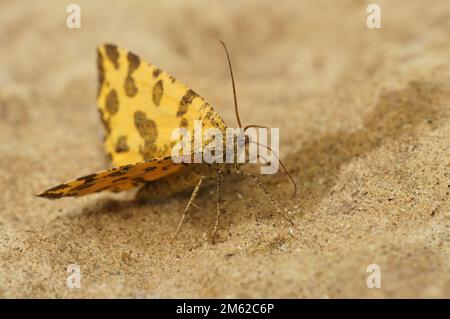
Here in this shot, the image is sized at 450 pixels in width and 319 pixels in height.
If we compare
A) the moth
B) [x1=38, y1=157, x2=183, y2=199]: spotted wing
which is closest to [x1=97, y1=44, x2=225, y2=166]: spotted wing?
the moth

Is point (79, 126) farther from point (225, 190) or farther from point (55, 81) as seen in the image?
point (225, 190)

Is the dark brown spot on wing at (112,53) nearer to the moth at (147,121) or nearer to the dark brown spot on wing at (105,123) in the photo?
the moth at (147,121)

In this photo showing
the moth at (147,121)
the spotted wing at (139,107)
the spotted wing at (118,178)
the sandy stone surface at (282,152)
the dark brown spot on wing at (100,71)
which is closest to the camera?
the sandy stone surface at (282,152)

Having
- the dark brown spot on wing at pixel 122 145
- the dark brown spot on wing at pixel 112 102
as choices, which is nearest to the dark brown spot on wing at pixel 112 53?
the dark brown spot on wing at pixel 112 102

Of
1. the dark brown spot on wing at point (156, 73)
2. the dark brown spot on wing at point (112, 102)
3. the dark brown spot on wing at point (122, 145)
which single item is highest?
the dark brown spot on wing at point (156, 73)

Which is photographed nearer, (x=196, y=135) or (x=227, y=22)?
(x=196, y=135)

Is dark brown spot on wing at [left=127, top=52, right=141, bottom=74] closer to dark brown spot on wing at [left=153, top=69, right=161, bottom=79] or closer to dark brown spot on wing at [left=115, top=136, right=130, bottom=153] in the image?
dark brown spot on wing at [left=153, top=69, right=161, bottom=79]
